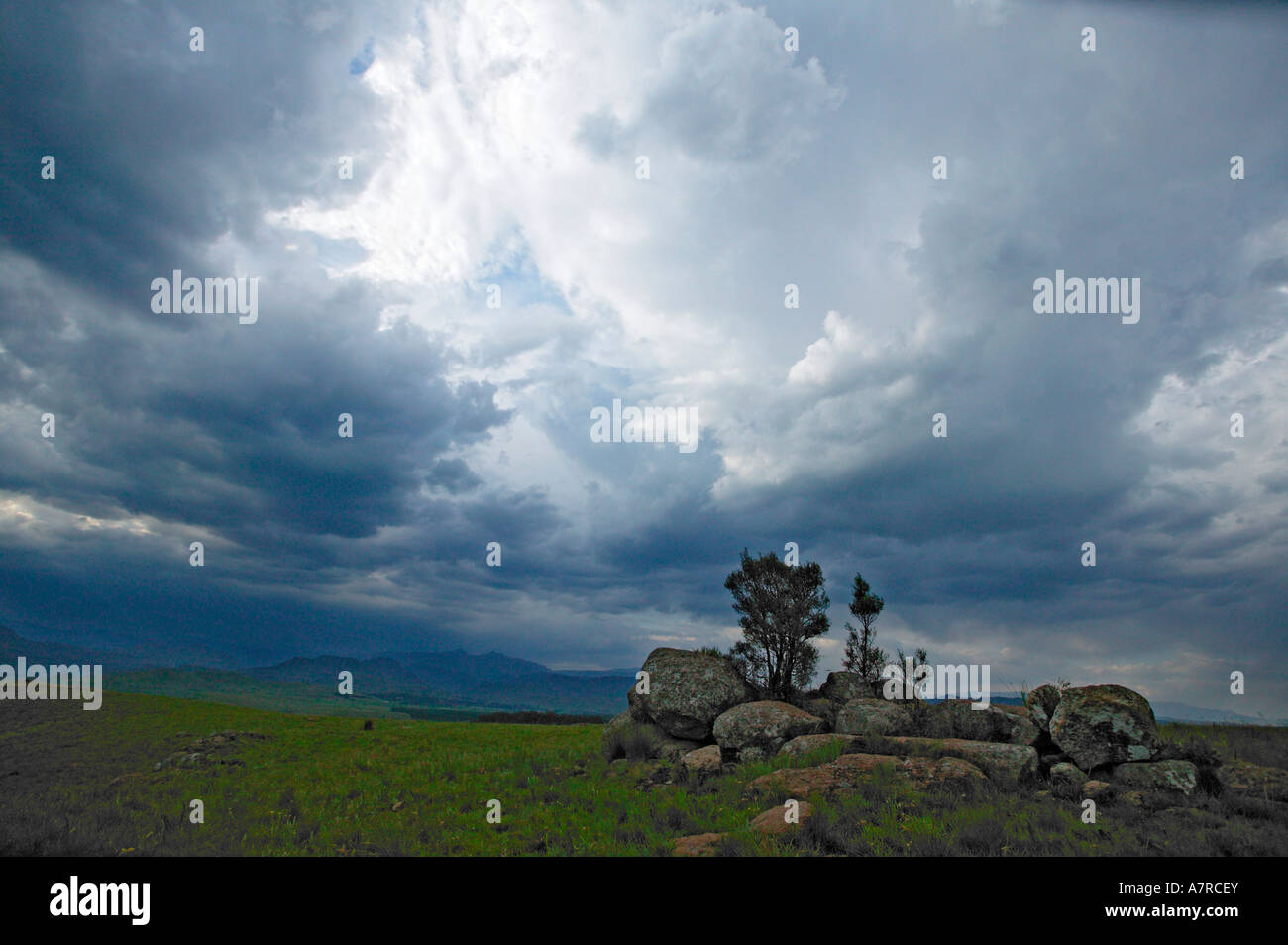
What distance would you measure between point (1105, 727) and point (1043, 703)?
238 cm

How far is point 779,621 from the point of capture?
28.0 meters

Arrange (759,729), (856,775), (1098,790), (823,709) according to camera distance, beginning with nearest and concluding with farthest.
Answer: (1098,790), (856,775), (759,729), (823,709)

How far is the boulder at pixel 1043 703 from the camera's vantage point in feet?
59.6

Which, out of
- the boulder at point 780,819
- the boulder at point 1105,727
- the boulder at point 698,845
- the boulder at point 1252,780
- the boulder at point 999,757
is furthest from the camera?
the boulder at point 1105,727

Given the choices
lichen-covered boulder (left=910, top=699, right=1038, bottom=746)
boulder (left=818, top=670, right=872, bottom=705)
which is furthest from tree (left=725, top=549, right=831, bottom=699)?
lichen-covered boulder (left=910, top=699, right=1038, bottom=746)

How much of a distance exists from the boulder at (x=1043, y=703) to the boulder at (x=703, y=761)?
10.5 m

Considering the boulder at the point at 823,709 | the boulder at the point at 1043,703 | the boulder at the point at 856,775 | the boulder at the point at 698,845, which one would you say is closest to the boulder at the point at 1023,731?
the boulder at the point at 1043,703

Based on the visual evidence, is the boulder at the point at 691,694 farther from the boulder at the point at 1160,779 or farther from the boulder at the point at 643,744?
the boulder at the point at 1160,779

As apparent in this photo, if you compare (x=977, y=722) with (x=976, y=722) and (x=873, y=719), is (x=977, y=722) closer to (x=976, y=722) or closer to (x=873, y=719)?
(x=976, y=722)

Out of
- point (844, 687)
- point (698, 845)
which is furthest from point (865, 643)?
point (698, 845)

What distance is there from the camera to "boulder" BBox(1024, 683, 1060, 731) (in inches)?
715

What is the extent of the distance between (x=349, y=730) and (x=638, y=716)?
84.2 feet

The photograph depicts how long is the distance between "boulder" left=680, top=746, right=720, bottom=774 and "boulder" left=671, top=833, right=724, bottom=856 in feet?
20.8
